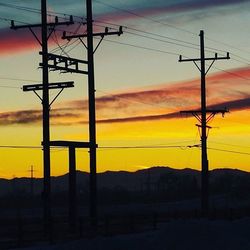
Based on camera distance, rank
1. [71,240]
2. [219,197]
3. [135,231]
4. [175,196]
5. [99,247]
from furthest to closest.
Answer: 1. [175,196]
2. [219,197]
3. [135,231]
4. [71,240]
5. [99,247]

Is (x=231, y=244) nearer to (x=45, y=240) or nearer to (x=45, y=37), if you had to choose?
(x=45, y=240)

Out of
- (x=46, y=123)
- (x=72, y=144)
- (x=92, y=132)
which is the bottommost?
(x=72, y=144)

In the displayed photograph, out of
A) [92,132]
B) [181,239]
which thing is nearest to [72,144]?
[92,132]

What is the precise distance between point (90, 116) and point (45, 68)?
3.74 meters

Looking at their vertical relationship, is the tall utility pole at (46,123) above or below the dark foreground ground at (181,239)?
above

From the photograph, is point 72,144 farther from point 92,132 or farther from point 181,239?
point 181,239

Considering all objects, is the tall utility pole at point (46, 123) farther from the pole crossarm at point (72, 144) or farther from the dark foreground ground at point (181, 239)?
the dark foreground ground at point (181, 239)

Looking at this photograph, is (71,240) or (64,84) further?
(64,84)

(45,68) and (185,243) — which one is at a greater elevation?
(45,68)

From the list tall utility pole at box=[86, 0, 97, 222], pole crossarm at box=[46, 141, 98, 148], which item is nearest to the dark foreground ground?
tall utility pole at box=[86, 0, 97, 222]

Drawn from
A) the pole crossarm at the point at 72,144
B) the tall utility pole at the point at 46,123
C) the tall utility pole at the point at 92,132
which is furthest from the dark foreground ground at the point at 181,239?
the pole crossarm at the point at 72,144

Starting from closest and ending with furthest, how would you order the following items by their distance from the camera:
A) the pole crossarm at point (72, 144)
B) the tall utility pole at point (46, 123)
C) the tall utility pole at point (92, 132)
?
1. the tall utility pole at point (46, 123)
2. the tall utility pole at point (92, 132)
3. the pole crossarm at point (72, 144)

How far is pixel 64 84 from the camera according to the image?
50.6 meters

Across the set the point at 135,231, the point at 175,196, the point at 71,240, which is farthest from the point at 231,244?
the point at 175,196
